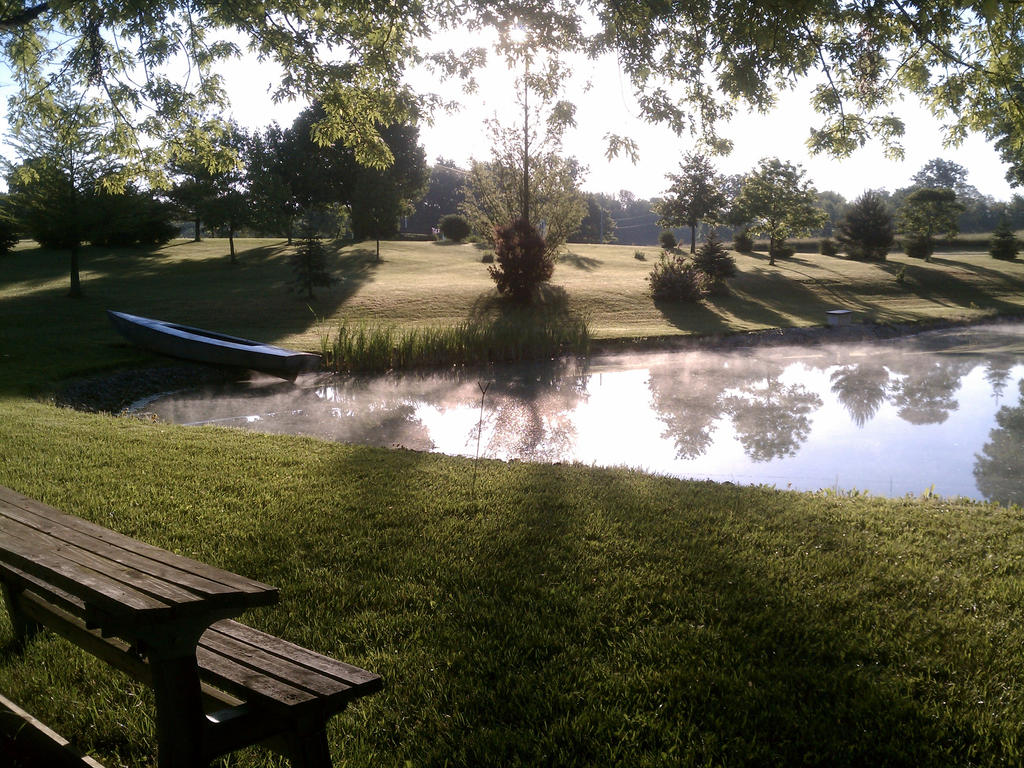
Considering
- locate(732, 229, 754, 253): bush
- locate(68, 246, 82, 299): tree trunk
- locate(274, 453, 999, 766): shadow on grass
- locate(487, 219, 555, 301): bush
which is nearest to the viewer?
locate(274, 453, 999, 766): shadow on grass

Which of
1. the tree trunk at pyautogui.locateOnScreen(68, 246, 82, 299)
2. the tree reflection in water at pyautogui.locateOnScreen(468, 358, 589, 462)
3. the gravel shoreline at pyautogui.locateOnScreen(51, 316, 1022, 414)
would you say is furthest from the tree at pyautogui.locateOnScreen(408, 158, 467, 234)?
the tree reflection in water at pyautogui.locateOnScreen(468, 358, 589, 462)

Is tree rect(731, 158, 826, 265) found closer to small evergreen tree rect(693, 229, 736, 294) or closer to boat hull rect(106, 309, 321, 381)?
small evergreen tree rect(693, 229, 736, 294)

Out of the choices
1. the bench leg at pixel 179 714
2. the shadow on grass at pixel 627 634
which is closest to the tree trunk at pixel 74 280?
the shadow on grass at pixel 627 634

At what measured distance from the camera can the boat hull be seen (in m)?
13.7

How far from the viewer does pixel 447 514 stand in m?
5.22

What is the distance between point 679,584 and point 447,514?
6.15 ft

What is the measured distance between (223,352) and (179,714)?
13126mm

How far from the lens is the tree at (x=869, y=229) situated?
140ft

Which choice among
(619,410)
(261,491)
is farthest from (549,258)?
(261,491)

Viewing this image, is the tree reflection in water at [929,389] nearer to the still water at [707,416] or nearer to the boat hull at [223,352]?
the still water at [707,416]

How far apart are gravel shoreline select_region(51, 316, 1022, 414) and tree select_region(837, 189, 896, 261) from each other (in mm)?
16634

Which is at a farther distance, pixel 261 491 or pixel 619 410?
pixel 619 410

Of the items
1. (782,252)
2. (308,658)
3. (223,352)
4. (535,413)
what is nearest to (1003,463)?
(535,413)

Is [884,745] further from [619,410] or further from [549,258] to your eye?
[549,258]
